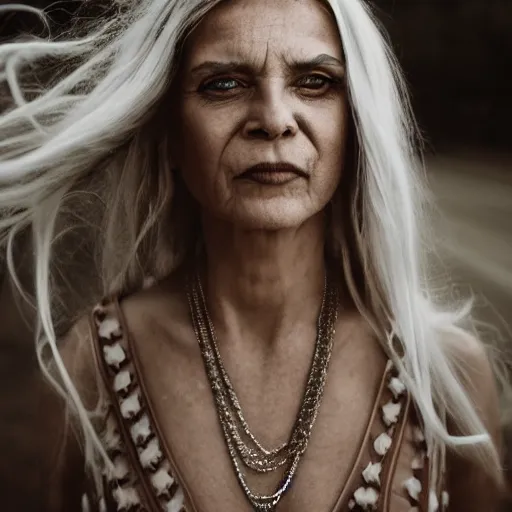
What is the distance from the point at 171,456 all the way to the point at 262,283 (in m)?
0.17

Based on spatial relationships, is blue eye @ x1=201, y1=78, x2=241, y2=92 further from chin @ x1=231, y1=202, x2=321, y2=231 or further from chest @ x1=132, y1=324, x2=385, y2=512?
chest @ x1=132, y1=324, x2=385, y2=512

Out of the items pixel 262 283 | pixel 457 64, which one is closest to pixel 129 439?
pixel 262 283

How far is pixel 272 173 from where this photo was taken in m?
0.76

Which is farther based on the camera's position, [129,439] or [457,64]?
[457,64]

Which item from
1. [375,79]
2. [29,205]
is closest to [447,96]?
[375,79]

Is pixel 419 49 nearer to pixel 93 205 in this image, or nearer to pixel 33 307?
pixel 93 205

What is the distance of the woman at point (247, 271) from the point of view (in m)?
0.77

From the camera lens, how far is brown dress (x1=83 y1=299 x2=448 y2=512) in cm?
80

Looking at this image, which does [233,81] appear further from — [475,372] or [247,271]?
[475,372]

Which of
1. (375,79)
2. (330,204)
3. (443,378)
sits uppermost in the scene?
(375,79)

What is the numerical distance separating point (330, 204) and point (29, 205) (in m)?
0.28

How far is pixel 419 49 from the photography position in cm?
94

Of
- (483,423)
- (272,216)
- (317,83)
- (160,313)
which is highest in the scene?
(317,83)

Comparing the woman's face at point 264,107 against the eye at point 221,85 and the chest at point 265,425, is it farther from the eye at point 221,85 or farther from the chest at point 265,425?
the chest at point 265,425
